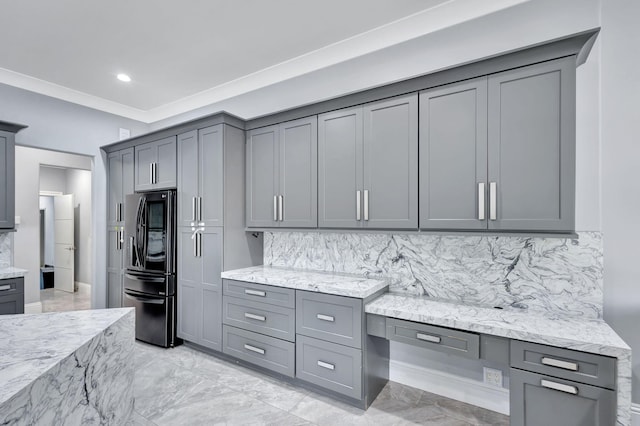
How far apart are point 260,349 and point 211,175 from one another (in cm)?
179

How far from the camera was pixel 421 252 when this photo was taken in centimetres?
271

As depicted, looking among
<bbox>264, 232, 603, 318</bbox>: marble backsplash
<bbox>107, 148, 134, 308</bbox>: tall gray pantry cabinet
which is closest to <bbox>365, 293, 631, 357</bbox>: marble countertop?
<bbox>264, 232, 603, 318</bbox>: marble backsplash

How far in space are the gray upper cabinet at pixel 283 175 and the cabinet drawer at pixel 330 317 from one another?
699 millimetres

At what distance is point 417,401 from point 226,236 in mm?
2247

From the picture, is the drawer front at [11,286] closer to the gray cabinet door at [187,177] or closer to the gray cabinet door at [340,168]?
the gray cabinet door at [187,177]

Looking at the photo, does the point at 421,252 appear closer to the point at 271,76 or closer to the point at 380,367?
the point at 380,367

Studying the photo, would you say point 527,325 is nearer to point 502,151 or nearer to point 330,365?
point 502,151

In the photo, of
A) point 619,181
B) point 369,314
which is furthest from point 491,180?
point 369,314

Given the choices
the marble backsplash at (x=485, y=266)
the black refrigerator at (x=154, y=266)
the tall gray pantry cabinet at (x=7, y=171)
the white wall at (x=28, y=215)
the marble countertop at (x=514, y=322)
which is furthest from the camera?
the white wall at (x=28, y=215)

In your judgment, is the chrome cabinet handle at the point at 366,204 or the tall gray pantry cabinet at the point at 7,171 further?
the tall gray pantry cabinet at the point at 7,171

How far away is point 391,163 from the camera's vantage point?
2.53 meters

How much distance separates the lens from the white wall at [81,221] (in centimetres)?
638

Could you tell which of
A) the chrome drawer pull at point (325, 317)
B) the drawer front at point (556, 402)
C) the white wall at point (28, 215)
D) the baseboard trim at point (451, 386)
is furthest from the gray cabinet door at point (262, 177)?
the white wall at point (28, 215)

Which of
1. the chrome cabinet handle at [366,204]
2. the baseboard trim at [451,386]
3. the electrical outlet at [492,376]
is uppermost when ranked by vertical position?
the chrome cabinet handle at [366,204]
